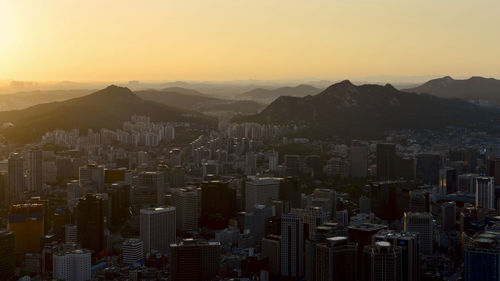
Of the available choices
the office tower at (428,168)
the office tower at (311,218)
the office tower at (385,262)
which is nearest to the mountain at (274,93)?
the office tower at (428,168)

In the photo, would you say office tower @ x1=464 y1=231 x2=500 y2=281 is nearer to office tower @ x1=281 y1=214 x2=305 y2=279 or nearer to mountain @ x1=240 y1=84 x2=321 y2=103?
office tower @ x1=281 y1=214 x2=305 y2=279

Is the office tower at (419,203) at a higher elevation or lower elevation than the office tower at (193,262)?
higher

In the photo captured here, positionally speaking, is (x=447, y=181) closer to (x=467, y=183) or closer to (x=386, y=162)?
(x=467, y=183)

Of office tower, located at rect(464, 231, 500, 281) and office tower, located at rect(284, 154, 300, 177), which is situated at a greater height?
office tower, located at rect(284, 154, 300, 177)

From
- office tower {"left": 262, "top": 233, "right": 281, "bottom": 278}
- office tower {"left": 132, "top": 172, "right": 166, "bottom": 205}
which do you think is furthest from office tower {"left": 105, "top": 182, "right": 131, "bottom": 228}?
office tower {"left": 262, "top": 233, "right": 281, "bottom": 278}

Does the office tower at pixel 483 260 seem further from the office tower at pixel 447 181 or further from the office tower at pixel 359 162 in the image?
the office tower at pixel 359 162

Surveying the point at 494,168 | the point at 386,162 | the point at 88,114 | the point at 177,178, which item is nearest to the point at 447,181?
the point at 494,168

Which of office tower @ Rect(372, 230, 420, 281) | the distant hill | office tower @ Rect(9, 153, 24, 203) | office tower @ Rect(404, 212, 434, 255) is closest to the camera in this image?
office tower @ Rect(372, 230, 420, 281)
